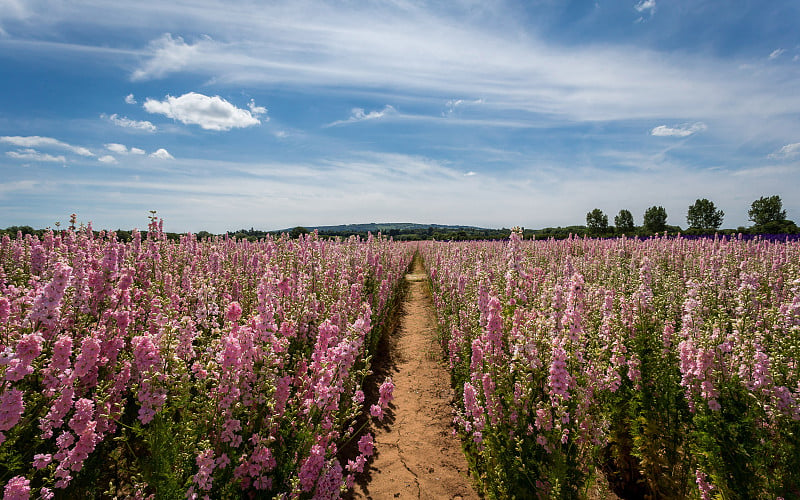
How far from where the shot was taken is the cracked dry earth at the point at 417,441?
411 cm

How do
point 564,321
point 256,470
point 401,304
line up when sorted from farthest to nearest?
1. point 401,304
2. point 564,321
3. point 256,470

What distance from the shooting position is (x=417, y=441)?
507 centimetres

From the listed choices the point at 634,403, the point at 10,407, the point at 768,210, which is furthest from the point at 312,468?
the point at 768,210

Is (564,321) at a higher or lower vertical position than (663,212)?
lower

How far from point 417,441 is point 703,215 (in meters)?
75.7

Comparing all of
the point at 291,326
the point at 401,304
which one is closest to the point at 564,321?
the point at 291,326

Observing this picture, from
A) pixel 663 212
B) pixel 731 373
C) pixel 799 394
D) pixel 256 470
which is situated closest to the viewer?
pixel 256 470

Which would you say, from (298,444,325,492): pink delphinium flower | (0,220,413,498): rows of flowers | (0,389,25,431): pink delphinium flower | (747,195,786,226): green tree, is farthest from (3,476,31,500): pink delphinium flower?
(747,195,786,226): green tree

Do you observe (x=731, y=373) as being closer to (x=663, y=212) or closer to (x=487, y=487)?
(x=487, y=487)

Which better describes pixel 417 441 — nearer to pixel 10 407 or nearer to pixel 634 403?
pixel 634 403

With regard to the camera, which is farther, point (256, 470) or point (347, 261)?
point (347, 261)

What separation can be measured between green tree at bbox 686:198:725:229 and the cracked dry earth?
68.1 meters

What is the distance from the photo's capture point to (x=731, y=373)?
11.5ft

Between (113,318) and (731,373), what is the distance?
6.14 metres
